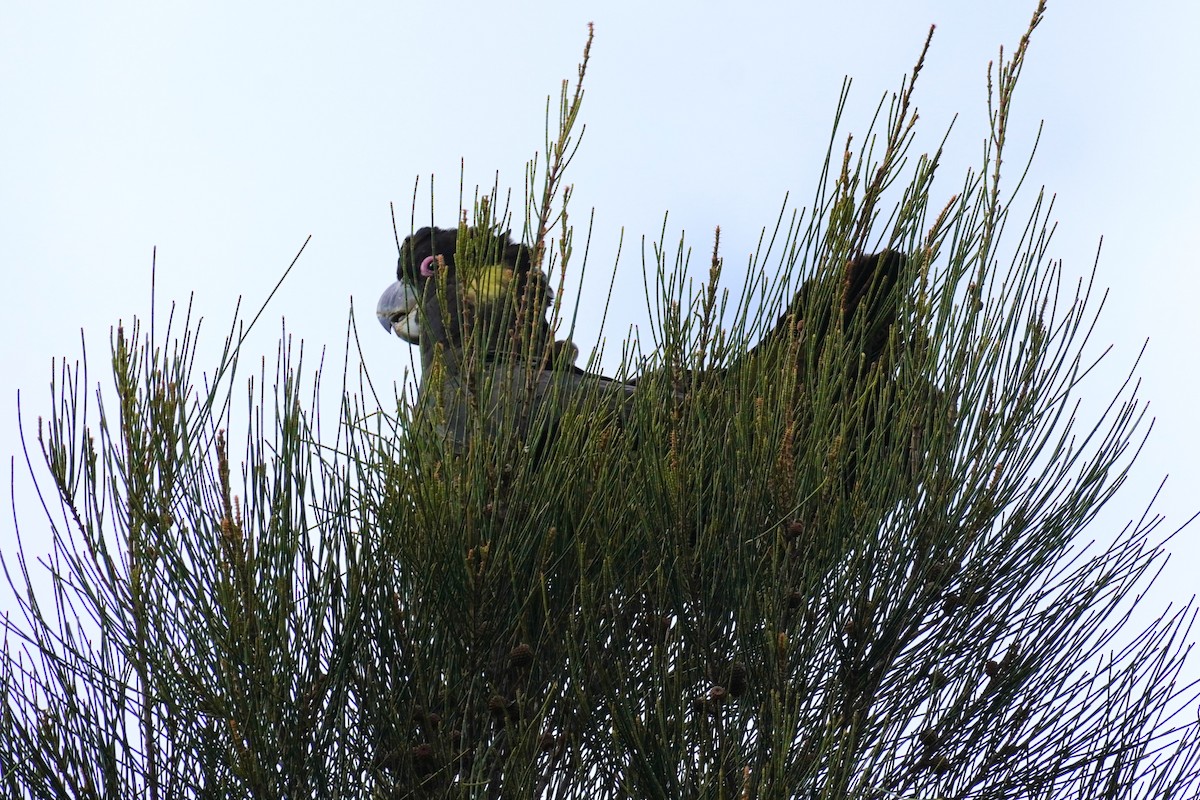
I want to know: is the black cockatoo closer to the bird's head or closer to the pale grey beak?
the bird's head

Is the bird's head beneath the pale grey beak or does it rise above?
beneath

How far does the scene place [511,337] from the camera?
372 centimetres

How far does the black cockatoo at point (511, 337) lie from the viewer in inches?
145

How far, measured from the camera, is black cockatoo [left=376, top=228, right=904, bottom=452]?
3.68 meters

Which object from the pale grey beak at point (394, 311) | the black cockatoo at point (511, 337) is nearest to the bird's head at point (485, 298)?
the black cockatoo at point (511, 337)

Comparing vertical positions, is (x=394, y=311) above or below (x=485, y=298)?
above

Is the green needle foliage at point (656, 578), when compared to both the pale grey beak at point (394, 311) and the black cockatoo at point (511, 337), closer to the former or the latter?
the black cockatoo at point (511, 337)

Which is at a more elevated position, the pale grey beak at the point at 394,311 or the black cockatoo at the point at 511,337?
the pale grey beak at the point at 394,311

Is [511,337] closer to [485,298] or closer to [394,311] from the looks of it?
[485,298]

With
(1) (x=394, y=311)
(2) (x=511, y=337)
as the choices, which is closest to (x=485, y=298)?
(2) (x=511, y=337)

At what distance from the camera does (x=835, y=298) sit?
12.7 feet

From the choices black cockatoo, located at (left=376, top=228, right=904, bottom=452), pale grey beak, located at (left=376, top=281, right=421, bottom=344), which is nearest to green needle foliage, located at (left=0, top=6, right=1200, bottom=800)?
black cockatoo, located at (left=376, top=228, right=904, bottom=452)

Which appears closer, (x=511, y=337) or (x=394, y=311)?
(x=511, y=337)

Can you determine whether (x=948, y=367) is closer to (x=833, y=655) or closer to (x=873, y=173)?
(x=873, y=173)
